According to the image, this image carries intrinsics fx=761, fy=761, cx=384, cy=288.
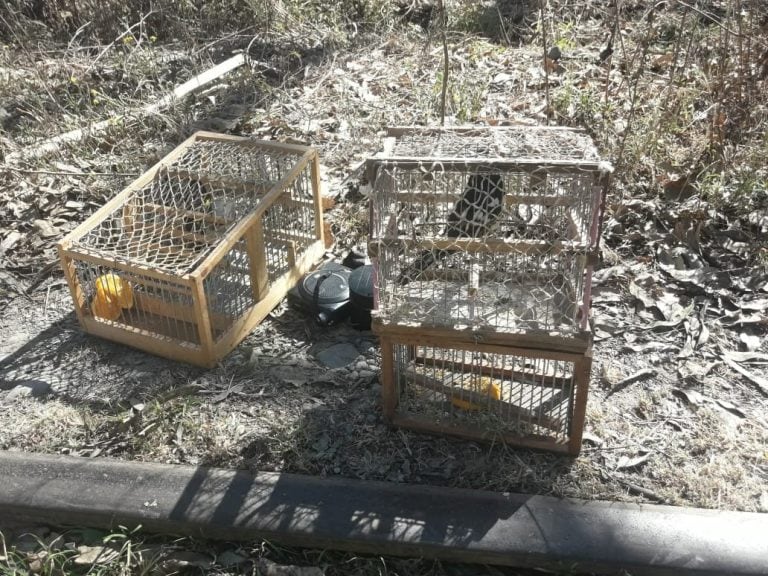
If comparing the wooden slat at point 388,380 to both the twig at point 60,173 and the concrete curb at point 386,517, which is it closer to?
the concrete curb at point 386,517

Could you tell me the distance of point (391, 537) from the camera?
263cm

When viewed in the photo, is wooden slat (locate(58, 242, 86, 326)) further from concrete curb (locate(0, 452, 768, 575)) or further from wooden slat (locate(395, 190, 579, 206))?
wooden slat (locate(395, 190, 579, 206))

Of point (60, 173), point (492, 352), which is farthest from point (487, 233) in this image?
point (60, 173)

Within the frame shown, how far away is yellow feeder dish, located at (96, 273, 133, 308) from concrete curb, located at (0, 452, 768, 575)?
2.96ft

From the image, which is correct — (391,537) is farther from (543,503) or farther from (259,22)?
(259,22)

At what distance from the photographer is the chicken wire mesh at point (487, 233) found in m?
2.64

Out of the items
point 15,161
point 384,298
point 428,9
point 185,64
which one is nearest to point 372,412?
point 384,298

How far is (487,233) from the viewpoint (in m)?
2.79

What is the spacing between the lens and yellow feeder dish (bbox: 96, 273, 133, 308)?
364cm

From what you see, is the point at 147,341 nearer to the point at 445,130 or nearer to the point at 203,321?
the point at 203,321

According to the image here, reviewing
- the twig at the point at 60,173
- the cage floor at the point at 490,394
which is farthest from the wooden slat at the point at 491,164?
the twig at the point at 60,173

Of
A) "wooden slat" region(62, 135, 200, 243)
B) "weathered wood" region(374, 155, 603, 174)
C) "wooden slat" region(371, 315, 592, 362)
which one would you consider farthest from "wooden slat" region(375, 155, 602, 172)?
"wooden slat" region(62, 135, 200, 243)

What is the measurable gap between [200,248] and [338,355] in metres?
0.96

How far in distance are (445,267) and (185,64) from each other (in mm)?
4121
